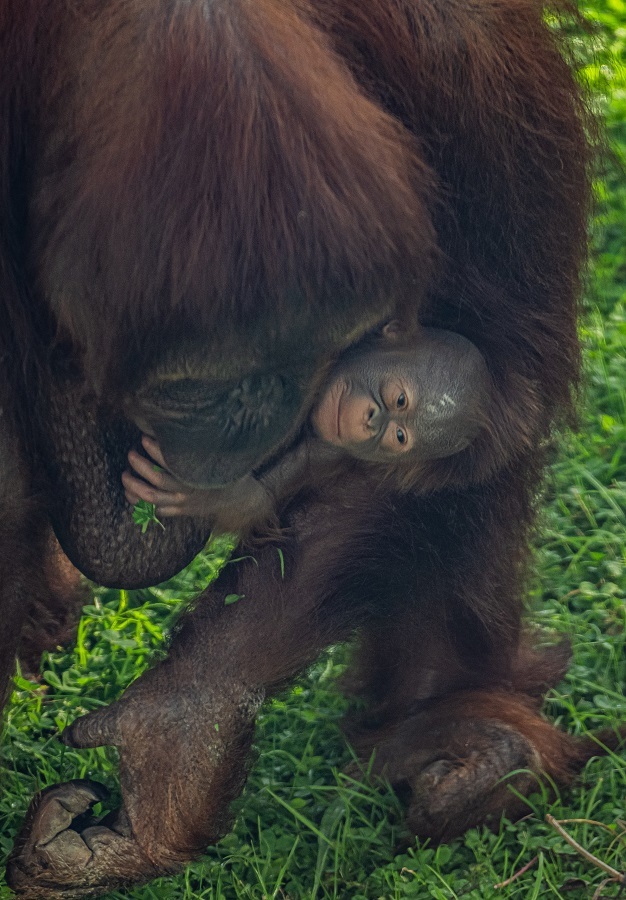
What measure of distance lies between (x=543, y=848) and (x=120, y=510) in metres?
0.97

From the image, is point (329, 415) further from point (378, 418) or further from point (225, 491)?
point (225, 491)

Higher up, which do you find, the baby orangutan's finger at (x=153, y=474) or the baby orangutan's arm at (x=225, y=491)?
the baby orangutan's finger at (x=153, y=474)

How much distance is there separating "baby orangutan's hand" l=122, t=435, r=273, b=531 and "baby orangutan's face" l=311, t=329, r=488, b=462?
0.17 metres

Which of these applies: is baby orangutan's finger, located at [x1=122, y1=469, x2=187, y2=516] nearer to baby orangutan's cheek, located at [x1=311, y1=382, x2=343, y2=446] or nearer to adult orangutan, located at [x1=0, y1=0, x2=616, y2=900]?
adult orangutan, located at [x1=0, y1=0, x2=616, y2=900]

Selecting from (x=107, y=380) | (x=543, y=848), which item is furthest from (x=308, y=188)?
(x=543, y=848)

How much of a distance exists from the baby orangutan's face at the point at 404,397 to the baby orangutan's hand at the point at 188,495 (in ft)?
0.56

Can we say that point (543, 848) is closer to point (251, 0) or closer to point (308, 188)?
point (308, 188)

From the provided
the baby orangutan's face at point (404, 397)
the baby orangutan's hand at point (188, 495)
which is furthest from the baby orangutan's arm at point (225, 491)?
the baby orangutan's face at point (404, 397)

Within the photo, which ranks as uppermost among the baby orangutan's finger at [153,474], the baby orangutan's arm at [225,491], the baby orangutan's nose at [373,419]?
the baby orangutan's nose at [373,419]

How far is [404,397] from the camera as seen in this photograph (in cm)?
255

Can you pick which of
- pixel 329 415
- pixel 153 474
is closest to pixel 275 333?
pixel 329 415

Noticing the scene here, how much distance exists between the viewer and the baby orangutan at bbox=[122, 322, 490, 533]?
2.53m

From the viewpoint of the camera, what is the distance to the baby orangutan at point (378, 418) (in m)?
2.53

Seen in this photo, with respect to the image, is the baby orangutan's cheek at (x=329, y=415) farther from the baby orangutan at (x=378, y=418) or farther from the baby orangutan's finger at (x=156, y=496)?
the baby orangutan's finger at (x=156, y=496)
